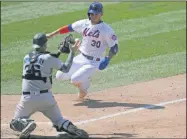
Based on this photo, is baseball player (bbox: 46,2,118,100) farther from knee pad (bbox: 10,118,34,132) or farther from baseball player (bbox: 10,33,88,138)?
knee pad (bbox: 10,118,34,132)

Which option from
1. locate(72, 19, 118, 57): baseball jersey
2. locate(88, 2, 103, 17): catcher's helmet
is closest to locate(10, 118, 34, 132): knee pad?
locate(72, 19, 118, 57): baseball jersey

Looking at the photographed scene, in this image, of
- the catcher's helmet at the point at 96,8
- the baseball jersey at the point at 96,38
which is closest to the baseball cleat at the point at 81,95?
the baseball jersey at the point at 96,38

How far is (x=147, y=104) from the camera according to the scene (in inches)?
389

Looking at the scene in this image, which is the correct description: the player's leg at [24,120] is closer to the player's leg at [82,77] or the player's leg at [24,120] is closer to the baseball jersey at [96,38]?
the player's leg at [82,77]

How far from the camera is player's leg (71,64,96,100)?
9.99 metres

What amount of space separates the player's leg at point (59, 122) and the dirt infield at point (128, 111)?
333mm

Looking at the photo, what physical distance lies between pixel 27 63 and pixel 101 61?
209 cm

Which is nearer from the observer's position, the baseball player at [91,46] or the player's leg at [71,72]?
the baseball player at [91,46]

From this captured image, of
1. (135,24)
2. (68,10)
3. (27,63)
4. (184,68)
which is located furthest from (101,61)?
(68,10)

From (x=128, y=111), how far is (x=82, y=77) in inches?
45.0

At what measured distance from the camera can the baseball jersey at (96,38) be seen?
10078 mm

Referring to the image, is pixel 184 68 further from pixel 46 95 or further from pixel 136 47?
pixel 46 95

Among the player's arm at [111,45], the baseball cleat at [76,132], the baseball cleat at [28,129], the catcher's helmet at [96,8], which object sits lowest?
the baseball cleat at [76,132]

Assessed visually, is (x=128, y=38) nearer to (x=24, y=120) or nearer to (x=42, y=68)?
(x=42, y=68)
